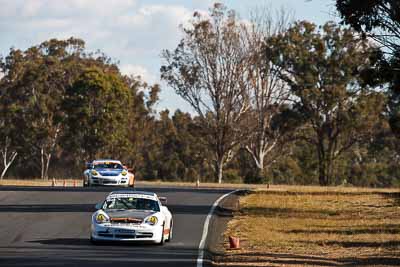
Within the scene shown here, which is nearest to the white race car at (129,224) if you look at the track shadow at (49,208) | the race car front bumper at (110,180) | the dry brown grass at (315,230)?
the dry brown grass at (315,230)

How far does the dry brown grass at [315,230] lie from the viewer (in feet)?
64.3

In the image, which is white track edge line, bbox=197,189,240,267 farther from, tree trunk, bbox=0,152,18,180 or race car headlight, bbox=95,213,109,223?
tree trunk, bbox=0,152,18,180

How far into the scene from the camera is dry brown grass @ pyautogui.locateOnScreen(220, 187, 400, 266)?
771 inches

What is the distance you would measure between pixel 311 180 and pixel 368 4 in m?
55.2

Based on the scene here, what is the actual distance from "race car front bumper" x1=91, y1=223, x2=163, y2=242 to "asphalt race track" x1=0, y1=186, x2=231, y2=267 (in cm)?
20

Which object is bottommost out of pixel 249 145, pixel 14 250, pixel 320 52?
pixel 14 250

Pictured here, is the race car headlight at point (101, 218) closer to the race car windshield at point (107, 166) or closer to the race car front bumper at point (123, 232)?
the race car front bumper at point (123, 232)

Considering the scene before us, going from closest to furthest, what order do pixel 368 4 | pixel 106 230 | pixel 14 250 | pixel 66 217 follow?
pixel 14 250
pixel 106 230
pixel 66 217
pixel 368 4

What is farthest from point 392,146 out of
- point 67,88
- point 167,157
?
point 67,88

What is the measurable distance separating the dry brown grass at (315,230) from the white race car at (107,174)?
5.78 m

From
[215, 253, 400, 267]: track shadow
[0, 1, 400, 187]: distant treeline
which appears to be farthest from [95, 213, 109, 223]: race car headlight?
[0, 1, 400, 187]: distant treeline

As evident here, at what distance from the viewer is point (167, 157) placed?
87000mm

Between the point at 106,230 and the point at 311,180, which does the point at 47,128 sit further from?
the point at 106,230

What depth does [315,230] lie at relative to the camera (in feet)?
86.8
